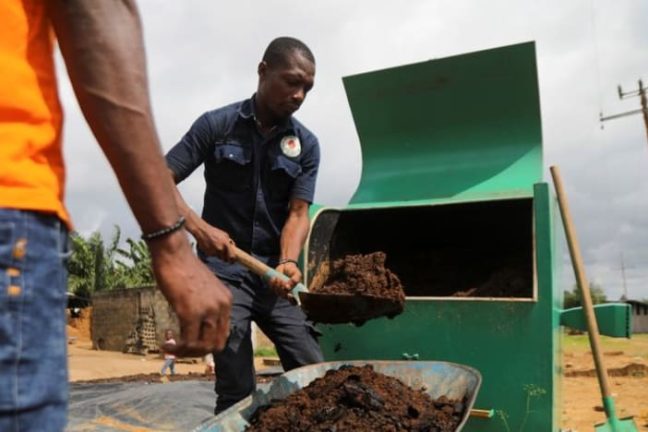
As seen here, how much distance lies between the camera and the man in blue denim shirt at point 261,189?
346cm

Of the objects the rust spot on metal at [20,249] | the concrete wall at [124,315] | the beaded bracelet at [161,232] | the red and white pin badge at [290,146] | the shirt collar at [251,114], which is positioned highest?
the shirt collar at [251,114]

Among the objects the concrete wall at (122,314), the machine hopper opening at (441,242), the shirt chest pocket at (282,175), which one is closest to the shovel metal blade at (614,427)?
the machine hopper opening at (441,242)

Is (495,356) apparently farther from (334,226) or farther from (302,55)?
(302,55)

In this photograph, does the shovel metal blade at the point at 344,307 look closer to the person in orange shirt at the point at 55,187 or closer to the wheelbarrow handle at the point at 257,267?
the wheelbarrow handle at the point at 257,267

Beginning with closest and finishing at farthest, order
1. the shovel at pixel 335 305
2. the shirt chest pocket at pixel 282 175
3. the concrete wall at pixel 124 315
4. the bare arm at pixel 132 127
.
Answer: the bare arm at pixel 132 127 < the shovel at pixel 335 305 < the shirt chest pocket at pixel 282 175 < the concrete wall at pixel 124 315

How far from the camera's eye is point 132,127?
114 cm

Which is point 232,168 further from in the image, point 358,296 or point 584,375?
point 584,375

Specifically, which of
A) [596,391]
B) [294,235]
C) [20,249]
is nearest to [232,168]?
[294,235]

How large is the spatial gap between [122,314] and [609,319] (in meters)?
20.6

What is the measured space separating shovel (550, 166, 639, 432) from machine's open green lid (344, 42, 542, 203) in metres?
0.24

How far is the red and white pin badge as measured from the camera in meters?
3.69

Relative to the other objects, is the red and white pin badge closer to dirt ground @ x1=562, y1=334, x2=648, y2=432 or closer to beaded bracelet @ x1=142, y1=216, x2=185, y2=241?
dirt ground @ x1=562, y1=334, x2=648, y2=432

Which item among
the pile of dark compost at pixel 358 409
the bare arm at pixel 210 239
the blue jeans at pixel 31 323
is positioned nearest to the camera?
the blue jeans at pixel 31 323

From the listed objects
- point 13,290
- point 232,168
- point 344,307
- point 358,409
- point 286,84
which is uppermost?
point 286,84
